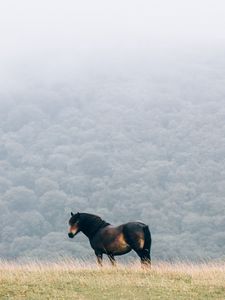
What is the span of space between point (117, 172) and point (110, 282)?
11712 centimetres

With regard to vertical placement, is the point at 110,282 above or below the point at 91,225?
below

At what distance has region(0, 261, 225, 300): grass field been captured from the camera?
12.4 meters

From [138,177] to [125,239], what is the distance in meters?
111

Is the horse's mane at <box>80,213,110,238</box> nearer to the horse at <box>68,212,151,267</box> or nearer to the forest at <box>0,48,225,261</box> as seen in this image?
the horse at <box>68,212,151,267</box>

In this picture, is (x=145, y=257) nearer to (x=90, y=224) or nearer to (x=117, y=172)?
(x=90, y=224)

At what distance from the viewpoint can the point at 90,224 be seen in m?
16.7

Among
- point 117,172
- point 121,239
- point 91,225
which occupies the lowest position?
point 121,239

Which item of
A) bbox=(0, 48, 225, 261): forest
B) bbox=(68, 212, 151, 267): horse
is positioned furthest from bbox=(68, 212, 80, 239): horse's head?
bbox=(0, 48, 225, 261): forest

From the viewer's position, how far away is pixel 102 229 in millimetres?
16453

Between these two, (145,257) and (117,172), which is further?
(117,172)

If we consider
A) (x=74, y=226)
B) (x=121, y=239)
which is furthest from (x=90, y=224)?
(x=121, y=239)

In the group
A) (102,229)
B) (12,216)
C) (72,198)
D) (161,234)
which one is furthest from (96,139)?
(102,229)

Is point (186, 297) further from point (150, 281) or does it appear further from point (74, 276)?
point (74, 276)

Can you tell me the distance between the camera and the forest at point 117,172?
278ft
